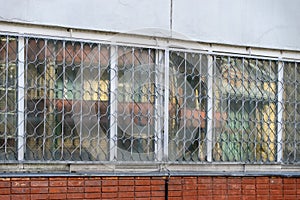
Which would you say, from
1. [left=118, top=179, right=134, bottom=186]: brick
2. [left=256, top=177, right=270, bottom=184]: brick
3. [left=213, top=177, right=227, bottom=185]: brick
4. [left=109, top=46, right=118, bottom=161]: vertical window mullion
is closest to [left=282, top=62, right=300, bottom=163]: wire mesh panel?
[left=256, top=177, right=270, bottom=184]: brick

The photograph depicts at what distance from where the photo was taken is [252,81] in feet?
23.9

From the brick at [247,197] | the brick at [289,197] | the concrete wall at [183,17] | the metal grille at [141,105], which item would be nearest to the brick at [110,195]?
the metal grille at [141,105]

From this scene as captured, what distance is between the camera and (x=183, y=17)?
22.3ft

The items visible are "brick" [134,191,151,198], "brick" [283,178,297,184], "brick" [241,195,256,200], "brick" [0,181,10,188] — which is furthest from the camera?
"brick" [283,178,297,184]

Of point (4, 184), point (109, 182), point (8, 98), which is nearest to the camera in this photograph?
point (4, 184)

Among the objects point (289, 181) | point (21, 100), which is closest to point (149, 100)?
point (21, 100)

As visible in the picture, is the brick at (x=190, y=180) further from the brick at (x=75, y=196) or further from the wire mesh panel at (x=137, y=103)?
the brick at (x=75, y=196)

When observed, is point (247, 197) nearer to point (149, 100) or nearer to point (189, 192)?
point (189, 192)

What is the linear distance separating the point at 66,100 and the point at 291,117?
112 inches

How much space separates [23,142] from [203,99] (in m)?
2.11

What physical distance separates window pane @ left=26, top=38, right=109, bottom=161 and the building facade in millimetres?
10

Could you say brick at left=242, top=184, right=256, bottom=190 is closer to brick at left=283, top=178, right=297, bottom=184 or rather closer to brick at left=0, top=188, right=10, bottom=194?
brick at left=283, top=178, right=297, bottom=184

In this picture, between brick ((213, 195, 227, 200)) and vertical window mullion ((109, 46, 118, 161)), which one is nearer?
vertical window mullion ((109, 46, 118, 161))

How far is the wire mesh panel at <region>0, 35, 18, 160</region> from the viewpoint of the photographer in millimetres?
5973
